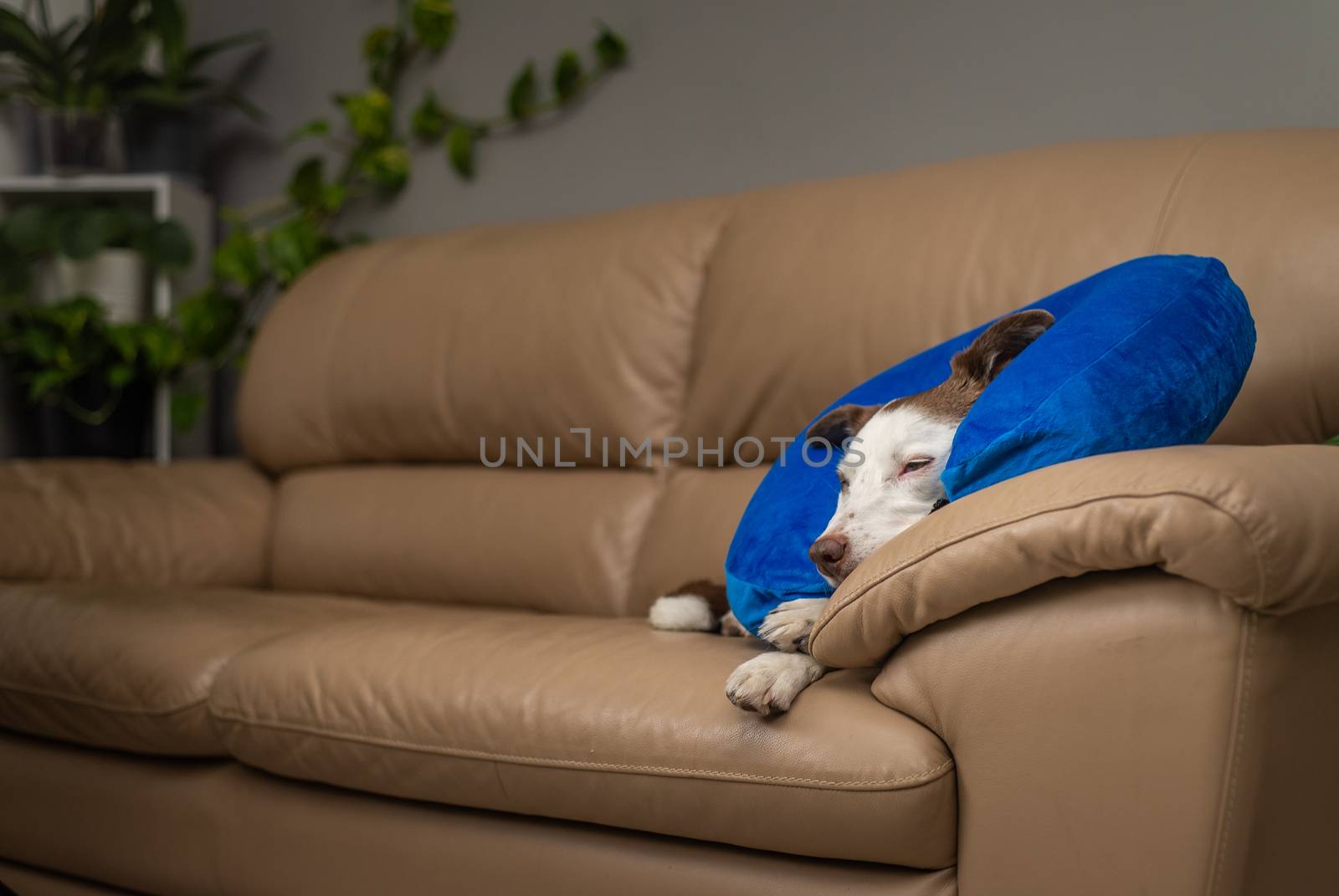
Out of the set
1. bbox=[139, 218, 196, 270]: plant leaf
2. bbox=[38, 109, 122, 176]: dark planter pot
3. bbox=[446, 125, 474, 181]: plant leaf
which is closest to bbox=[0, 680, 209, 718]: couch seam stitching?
bbox=[139, 218, 196, 270]: plant leaf

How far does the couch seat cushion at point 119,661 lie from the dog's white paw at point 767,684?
892mm

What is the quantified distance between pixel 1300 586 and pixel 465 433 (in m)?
1.79

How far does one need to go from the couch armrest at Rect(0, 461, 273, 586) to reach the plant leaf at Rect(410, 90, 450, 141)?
112 centimetres

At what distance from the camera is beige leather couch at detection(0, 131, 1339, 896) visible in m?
0.98

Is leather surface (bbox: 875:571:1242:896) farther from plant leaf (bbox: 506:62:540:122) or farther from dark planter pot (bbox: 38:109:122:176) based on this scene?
dark planter pot (bbox: 38:109:122:176)

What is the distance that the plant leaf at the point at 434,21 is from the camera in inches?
125

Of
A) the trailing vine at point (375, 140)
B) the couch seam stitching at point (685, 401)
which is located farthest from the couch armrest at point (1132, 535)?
the trailing vine at point (375, 140)

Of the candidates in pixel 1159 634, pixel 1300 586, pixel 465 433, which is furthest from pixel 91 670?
pixel 1300 586

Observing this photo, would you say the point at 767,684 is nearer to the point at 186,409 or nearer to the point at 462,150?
the point at 462,150

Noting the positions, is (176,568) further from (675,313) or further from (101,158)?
(101,158)

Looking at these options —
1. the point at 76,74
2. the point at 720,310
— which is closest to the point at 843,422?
the point at 720,310

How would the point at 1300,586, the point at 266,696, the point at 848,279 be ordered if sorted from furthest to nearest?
1. the point at 848,279
2. the point at 266,696
3. the point at 1300,586

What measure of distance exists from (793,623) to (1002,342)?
40cm

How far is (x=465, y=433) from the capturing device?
2.44m
